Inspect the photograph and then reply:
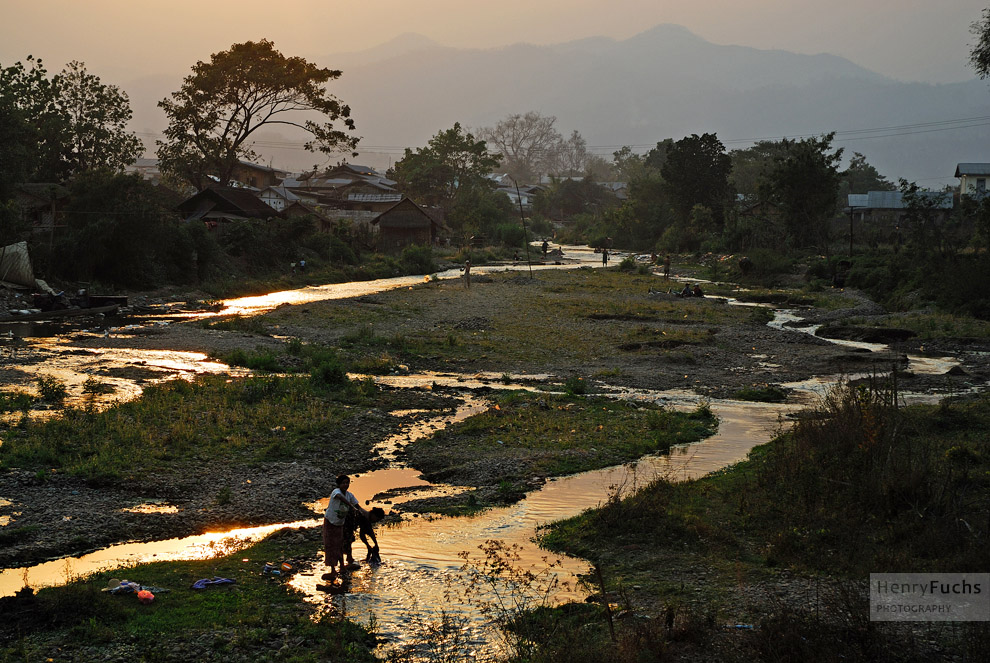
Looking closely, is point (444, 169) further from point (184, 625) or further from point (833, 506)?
point (184, 625)

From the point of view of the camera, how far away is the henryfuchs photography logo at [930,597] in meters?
8.88

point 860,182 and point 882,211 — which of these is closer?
point 882,211

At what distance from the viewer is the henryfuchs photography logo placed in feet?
29.1

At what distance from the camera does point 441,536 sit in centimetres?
1277

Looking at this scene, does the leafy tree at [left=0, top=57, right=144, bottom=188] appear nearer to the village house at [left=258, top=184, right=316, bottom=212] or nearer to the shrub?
the village house at [left=258, top=184, right=316, bottom=212]

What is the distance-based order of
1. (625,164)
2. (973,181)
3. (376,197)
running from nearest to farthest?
(973,181) → (376,197) → (625,164)

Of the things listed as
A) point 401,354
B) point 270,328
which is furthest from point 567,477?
point 270,328

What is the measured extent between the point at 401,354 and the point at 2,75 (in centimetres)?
4027

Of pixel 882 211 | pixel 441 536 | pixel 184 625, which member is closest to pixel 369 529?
pixel 441 536

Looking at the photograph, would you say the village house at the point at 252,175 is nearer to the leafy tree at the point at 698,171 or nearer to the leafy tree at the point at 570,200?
the leafy tree at the point at 698,171

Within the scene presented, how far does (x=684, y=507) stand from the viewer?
43.3ft

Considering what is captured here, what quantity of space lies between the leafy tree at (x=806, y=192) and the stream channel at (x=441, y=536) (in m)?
38.3

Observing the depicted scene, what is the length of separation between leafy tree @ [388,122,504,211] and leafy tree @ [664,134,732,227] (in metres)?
24.0

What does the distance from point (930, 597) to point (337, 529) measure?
7106 mm
